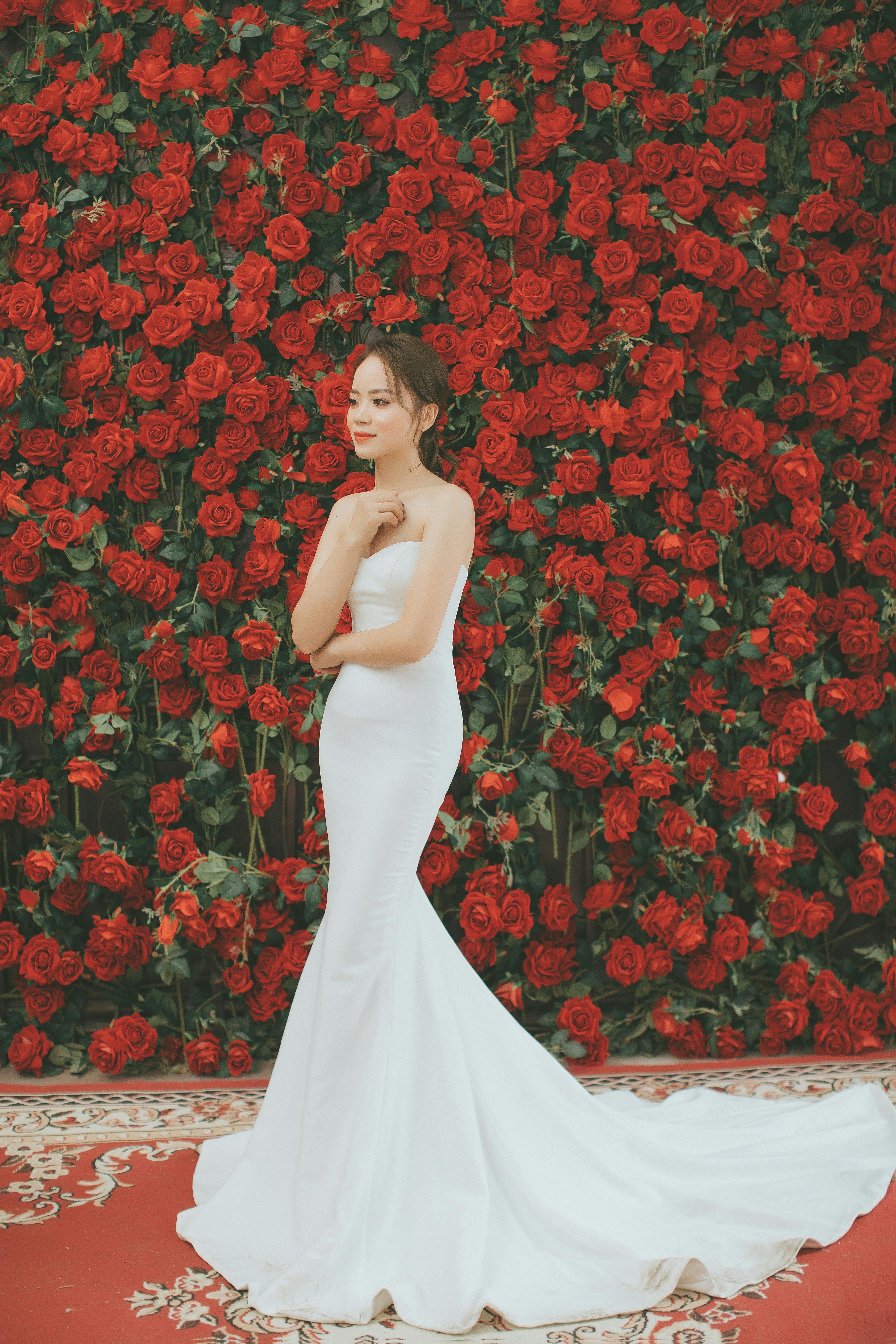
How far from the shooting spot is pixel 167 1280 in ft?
6.94

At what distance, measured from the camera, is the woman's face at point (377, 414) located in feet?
7.34

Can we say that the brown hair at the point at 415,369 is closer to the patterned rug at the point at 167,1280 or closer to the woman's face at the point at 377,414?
the woman's face at the point at 377,414

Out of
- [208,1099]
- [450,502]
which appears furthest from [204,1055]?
[450,502]

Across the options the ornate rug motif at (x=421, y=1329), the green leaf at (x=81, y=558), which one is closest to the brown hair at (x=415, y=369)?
the green leaf at (x=81, y=558)

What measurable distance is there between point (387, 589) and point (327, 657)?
0.63ft

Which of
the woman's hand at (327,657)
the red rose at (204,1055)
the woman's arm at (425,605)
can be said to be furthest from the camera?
the red rose at (204,1055)

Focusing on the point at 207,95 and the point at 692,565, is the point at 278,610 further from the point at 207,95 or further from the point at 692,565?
the point at 207,95

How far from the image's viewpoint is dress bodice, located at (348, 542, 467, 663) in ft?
7.29

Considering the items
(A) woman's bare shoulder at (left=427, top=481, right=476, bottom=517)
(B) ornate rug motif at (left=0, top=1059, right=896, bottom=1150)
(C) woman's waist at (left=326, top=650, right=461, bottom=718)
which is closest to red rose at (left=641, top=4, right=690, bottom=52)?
(A) woman's bare shoulder at (left=427, top=481, right=476, bottom=517)

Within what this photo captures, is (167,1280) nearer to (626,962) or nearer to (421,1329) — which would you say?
(421,1329)

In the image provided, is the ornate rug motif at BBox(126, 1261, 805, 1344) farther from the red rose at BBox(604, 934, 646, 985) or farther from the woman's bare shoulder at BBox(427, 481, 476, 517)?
the woman's bare shoulder at BBox(427, 481, 476, 517)

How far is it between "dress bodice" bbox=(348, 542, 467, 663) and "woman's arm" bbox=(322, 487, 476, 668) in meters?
0.03

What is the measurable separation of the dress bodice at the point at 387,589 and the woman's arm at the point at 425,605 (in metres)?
0.03

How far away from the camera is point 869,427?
3.17 meters
